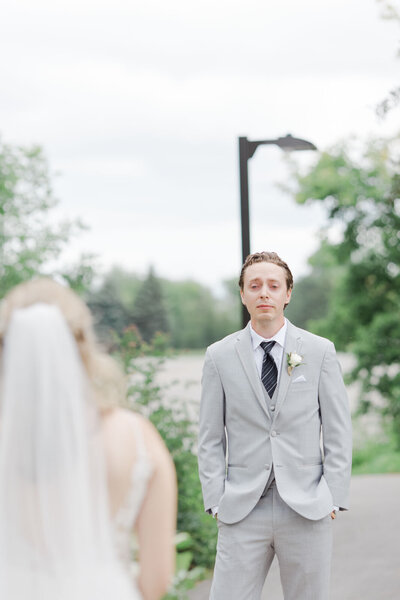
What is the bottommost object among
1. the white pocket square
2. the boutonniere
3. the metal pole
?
the white pocket square

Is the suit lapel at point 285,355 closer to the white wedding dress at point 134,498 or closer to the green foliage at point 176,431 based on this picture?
the white wedding dress at point 134,498

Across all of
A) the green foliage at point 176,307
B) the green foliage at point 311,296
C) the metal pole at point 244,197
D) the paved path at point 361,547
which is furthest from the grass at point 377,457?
the green foliage at point 311,296

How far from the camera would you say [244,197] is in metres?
7.65

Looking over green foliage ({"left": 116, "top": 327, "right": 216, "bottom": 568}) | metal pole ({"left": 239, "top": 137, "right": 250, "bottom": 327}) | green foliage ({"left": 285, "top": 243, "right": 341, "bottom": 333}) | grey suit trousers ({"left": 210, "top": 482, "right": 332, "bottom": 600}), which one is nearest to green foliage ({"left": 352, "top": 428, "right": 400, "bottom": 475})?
green foliage ({"left": 116, "top": 327, "right": 216, "bottom": 568})

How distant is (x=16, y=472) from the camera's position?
93.7 inches

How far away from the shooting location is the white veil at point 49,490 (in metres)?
2.38

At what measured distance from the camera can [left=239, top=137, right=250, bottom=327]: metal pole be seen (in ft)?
24.8

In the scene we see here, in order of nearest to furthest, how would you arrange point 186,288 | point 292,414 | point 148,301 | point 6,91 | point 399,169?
point 292,414 < point 399,169 < point 6,91 < point 148,301 < point 186,288

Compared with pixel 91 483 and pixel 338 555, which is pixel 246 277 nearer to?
pixel 91 483

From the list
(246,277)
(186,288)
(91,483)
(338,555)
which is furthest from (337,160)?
(186,288)

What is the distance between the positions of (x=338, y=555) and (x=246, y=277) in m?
4.67

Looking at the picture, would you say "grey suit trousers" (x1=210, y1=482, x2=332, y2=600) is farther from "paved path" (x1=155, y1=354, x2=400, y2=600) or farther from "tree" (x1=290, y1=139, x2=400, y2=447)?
"tree" (x1=290, y1=139, x2=400, y2=447)

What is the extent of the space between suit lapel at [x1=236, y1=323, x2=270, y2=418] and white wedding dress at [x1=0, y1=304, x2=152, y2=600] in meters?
1.99

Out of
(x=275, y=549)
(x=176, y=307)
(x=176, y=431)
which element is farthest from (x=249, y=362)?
(x=176, y=307)
